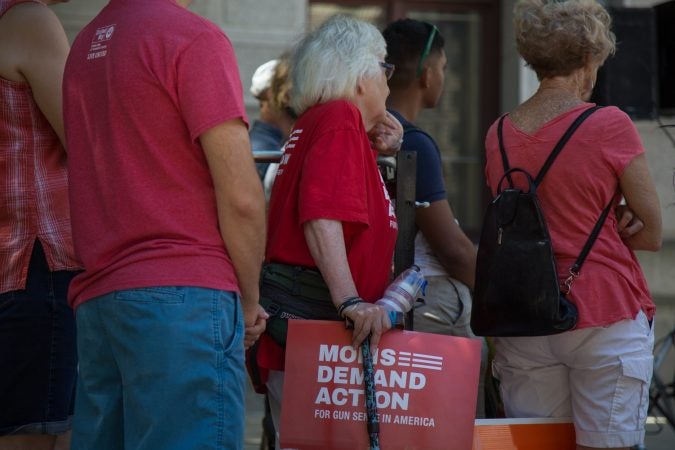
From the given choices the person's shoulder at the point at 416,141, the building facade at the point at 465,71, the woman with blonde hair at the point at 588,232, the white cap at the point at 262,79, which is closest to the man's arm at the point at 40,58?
the person's shoulder at the point at 416,141

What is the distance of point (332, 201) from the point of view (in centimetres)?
300

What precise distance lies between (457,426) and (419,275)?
18.2 inches

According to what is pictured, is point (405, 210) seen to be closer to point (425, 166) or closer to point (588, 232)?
point (425, 166)

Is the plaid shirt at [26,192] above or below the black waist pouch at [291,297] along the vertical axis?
above

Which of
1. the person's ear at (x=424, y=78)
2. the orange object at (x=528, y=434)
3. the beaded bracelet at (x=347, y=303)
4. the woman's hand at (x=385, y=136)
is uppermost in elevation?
the person's ear at (x=424, y=78)

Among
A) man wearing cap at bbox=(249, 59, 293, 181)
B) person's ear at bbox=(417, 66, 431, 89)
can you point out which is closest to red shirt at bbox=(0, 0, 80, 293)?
person's ear at bbox=(417, 66, 431, 89)

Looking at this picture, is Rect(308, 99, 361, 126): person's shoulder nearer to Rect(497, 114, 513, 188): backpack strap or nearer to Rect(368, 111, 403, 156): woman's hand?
Rect(368, 111, 403, 156): woman's hand

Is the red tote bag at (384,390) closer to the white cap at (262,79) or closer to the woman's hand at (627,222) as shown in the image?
the woman's hand at (627,222)

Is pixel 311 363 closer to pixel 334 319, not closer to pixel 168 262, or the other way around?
pixel 334 319

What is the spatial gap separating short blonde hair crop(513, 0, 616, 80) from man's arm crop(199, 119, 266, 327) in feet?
3.86

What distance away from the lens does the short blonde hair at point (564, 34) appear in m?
3.24

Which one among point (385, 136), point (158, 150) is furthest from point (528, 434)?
point (158, 150)

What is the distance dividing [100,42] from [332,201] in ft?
2.57

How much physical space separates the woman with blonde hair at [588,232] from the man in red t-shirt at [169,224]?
1.02m
